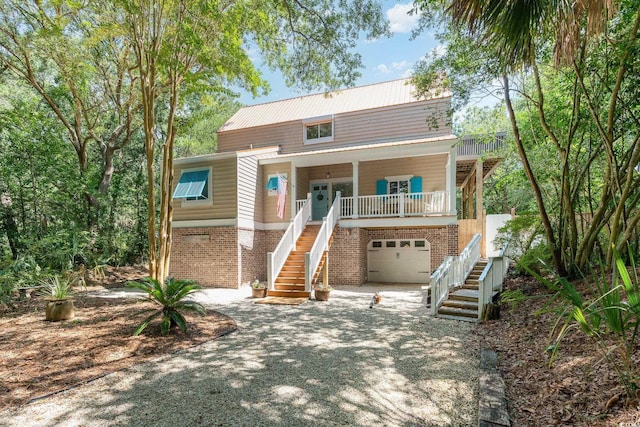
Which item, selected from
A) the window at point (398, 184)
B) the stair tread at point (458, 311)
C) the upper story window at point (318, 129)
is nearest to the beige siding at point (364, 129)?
the upper story window at point (318, 129)

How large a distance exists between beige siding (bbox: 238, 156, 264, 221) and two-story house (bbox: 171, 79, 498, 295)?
0.04 meters

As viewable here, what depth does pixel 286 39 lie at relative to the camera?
29.1 ft

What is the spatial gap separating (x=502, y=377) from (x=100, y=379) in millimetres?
4806

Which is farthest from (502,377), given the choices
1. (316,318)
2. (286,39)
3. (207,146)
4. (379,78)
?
(207,146)

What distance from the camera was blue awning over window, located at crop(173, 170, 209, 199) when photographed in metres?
12.4

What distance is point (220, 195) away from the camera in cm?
1246

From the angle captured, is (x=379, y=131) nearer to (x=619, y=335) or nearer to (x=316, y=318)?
(x=316, y=318)

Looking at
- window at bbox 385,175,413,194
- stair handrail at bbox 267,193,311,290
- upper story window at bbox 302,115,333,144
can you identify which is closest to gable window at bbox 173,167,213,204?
stair handrail at bbox 267,193,311,290

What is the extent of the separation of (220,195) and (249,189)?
113 cm

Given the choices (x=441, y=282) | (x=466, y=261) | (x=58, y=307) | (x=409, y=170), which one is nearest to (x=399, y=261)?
(x=409, y=170)

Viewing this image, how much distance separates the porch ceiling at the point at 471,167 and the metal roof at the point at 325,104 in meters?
3.49

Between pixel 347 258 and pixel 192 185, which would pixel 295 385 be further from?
pixel 192 185

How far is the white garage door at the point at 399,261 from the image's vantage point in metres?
12.8

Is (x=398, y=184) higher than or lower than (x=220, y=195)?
higher
